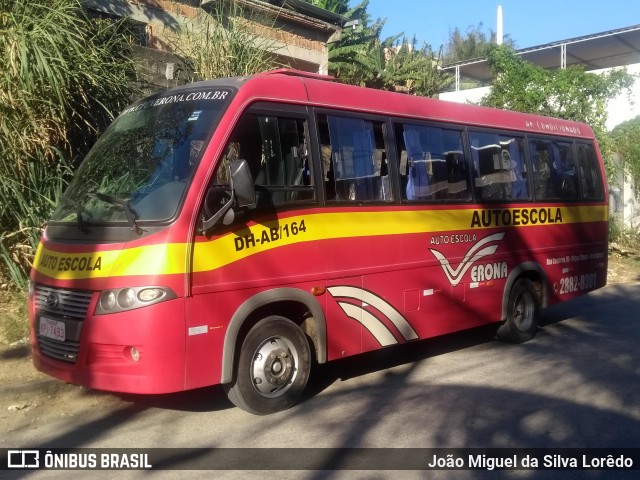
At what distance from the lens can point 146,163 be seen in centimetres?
584

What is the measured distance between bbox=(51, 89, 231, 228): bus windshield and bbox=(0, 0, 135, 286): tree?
197cm

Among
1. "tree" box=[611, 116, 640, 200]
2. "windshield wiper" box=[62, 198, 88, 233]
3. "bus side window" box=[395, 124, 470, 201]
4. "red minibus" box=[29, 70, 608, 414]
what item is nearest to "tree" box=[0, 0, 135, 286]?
"red minibus" box=[29, 70, 608, 414]

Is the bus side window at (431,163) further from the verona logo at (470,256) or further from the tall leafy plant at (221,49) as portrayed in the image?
the tall leafy plant at (221,49)

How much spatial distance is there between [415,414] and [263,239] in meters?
2.01

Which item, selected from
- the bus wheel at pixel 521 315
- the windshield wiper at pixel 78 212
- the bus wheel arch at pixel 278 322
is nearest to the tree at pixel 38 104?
the windshield wiper at pixel 78 212

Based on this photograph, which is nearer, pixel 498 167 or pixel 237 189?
pixel 237 189

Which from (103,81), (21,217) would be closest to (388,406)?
(21,217)

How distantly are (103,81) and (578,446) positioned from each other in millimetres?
6858

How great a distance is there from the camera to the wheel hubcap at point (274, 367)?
5938 mm

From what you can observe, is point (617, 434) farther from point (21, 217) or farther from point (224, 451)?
point (21, 217)

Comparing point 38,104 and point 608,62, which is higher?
point 608,62

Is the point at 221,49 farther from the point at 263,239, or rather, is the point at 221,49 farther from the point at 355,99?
the point at 263,239

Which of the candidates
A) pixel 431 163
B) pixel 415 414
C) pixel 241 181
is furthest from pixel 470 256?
pixel 241 181

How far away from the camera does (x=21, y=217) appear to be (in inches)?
325
